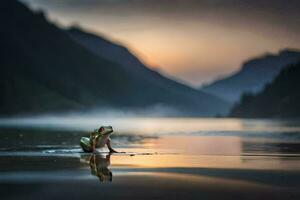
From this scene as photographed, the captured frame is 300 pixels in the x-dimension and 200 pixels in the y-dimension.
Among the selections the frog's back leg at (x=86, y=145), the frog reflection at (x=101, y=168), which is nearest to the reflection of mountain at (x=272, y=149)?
the frog's back leg at (x=86, y=145)

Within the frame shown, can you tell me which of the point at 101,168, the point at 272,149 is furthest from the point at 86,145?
the point at 272,149

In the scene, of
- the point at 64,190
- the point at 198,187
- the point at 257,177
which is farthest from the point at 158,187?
the point at 257,177

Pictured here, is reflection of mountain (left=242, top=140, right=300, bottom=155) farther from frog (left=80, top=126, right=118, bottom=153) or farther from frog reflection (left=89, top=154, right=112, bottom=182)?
frog reflection (left=89, top=154, right=112, bottom=182)

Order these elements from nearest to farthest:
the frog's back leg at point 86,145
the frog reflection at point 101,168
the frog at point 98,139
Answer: the frog reflection at point 101,168, the frog at point 98,139, the frog's back leg at point 86,145

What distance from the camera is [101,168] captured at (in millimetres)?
27047

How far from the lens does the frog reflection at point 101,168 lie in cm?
2294

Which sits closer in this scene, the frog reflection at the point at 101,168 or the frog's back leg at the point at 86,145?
the frog reflection at the point at 101,168

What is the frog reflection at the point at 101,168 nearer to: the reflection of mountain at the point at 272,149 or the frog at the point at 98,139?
the frog at the point at 98,139

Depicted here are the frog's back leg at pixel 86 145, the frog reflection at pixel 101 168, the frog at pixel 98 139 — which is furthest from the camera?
the frog's back leg at pixel 86 145

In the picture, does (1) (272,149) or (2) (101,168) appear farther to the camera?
(1) (272,149)

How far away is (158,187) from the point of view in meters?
19.8

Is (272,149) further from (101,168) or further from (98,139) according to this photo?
(101,168)

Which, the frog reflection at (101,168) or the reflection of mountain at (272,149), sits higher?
the reflection of mountain at (272,149)

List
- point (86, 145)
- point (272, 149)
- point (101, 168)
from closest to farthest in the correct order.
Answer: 1. point (101, 168)
2. point (86, 145)
3. point (272, 149)
